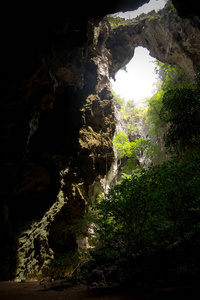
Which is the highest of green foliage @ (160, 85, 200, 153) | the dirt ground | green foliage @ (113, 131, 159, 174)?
green foliage @ (113, 131, 159, 174)

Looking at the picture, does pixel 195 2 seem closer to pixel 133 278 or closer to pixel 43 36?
pixel 43 36

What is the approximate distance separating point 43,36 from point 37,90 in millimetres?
1955

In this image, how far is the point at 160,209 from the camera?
407 cm

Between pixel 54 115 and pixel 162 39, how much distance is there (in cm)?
1244

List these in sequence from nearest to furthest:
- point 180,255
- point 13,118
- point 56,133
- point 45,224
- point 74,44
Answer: point 180,255 < point 13,118 < point 74,44 < point 45,224 < point 56,133

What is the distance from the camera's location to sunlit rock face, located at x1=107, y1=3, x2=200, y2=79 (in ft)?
39.9

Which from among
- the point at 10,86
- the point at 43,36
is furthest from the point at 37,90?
the point at 43,36

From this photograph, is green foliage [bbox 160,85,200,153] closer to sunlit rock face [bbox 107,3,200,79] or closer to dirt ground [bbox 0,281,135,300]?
dirt ground [bbox 0,281,135,300]

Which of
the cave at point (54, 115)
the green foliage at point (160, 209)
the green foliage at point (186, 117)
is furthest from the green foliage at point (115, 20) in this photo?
the green foliage at point (160, 209)

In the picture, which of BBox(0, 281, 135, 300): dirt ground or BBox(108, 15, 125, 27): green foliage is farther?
BBox(108, 15, 125, 27): green foliage

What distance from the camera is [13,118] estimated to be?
6.59m

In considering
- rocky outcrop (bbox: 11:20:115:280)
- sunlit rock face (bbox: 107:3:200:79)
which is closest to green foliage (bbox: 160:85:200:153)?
rocky outcrop (bbox: 11:20:115:280)

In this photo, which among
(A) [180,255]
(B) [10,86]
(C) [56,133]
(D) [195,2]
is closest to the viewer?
(A) [180,255]

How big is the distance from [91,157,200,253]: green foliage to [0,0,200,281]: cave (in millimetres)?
5151
